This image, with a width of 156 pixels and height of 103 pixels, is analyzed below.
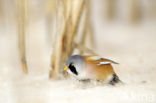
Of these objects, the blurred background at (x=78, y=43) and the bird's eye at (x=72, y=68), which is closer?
the blurred background at (x=78, y=43)

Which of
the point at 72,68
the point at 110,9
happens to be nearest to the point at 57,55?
the point at 72,68

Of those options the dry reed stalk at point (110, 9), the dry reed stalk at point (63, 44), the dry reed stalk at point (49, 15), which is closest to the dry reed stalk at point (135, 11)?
the dry reed stalk at point (110, 9)

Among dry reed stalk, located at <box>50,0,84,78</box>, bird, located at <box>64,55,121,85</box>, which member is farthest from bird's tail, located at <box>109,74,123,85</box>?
dry reed stalk, located at <box>50,0,84,78</box>

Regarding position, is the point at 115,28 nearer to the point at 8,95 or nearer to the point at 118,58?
Result: the point at 118,58

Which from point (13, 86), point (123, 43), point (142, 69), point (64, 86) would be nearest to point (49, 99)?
point (64, 86)

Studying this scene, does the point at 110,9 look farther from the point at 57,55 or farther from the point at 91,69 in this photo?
the point at 91,69

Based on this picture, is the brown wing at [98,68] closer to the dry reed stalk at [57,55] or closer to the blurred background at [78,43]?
the blurred background at [78,43]
